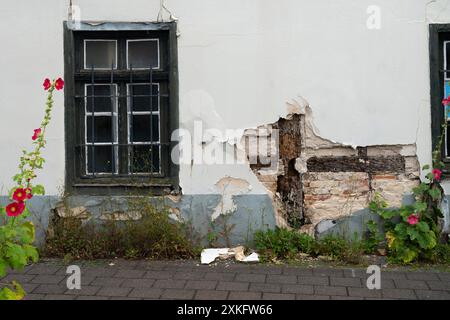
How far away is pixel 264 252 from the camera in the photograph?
5.35 meters

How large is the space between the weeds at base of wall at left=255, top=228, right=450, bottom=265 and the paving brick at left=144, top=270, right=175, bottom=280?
40.4 inches

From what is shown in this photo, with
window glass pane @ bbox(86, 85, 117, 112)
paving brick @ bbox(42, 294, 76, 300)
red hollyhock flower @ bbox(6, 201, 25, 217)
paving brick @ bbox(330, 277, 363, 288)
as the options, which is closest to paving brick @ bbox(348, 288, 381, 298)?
paving brick @ bbox(330, 277, 363, 288)

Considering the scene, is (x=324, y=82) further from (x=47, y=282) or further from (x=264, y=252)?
(x=47, y=282)

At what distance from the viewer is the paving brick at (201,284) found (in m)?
4.52

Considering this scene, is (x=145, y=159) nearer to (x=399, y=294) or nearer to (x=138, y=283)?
(x=138, y=283)

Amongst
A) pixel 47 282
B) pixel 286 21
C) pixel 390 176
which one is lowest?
pixel 47 282

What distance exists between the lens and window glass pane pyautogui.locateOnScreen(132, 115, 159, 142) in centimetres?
580

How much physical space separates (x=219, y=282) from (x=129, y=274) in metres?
0.93

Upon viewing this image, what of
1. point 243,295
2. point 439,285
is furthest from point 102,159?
point 439,285

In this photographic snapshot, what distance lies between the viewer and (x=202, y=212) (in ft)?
18.4

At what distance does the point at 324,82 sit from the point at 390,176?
4.20 feet

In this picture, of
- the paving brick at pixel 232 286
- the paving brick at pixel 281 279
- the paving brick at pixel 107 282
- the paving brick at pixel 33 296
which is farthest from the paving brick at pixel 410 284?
the paving brick at pixel 33 296

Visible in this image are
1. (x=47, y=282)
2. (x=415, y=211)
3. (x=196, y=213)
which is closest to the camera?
(x=47, y=282)

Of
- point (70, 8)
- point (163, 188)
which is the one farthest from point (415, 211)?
point (70, 8)
